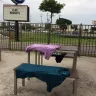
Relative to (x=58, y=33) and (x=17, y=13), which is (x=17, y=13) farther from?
(x=58, y=33)

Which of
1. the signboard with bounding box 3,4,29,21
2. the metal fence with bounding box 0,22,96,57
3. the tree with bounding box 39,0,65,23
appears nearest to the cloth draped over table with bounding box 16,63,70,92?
the metal fence with bounding box 0,22,96,57

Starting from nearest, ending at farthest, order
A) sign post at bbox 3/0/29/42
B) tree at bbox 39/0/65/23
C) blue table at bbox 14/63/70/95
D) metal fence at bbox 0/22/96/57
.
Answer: blue table at bbox 14/63/70/95
metal fence at bbox 0/22/96/57
sign post at bbox 3/0/29/42
tree at bbox 39/0/65/23

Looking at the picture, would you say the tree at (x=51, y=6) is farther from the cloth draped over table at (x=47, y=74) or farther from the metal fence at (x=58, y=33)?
the cloth draped over table at (x=47, y=74)

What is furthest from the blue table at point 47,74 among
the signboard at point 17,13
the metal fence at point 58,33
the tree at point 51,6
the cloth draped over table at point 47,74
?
the tree at point 51,6

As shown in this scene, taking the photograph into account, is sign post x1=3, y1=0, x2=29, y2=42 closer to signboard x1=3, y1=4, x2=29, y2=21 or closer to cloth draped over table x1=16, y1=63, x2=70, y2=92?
signboard x1=3, y1=4, x2=29, y2=21

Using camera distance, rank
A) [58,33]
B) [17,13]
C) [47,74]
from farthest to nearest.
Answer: [17,13], [58,33], [47,74]

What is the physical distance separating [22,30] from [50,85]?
914 centimetres

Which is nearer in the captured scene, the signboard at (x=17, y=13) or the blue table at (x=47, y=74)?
the blue table at (x=47, y=74)

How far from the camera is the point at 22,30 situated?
1379 centimetres

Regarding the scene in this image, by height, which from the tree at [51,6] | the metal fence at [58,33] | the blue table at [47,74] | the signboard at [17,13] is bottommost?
the blue table at [47,74]

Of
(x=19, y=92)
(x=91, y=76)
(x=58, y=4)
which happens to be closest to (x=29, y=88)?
(x=19, y=92)

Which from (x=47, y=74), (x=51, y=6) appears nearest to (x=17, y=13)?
(x=47, y=74)

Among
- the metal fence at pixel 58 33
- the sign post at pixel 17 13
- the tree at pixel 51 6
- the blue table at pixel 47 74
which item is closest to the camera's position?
the blue table at pixel 47 74

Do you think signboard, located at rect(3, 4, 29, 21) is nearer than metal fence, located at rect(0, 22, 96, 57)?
No
